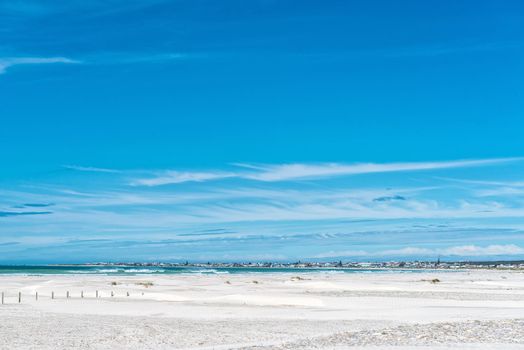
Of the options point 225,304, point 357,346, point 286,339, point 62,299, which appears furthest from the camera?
point 62,299

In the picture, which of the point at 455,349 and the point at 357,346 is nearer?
the point at 455,349

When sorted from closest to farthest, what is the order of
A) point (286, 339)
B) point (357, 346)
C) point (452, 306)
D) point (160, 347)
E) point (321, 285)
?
1. point (357, 346)
2. point (160, 347)
3. point (286, 339)
4. point (452, 306)
5. point (321, 285)

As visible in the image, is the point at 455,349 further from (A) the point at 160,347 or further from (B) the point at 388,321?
(B) the point at 388,321

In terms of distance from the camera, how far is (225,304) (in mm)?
49219

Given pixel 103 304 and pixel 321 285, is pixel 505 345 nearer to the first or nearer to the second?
pixel 103 304

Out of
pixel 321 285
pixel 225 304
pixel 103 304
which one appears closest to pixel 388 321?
pixel 225 304

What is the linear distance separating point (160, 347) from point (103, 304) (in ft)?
84.2

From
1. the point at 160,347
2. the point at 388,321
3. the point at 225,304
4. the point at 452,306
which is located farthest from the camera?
the point at 225,304

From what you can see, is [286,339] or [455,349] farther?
[286,339]

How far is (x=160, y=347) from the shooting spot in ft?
83.6

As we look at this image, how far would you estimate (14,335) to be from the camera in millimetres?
29000

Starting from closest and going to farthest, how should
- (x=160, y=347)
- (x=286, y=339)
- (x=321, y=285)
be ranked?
(x=160, y=347) < (x=286, y=339) < (x=321, y=285)

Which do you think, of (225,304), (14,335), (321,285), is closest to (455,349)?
(14,335)

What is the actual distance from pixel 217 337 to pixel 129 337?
367 cm
